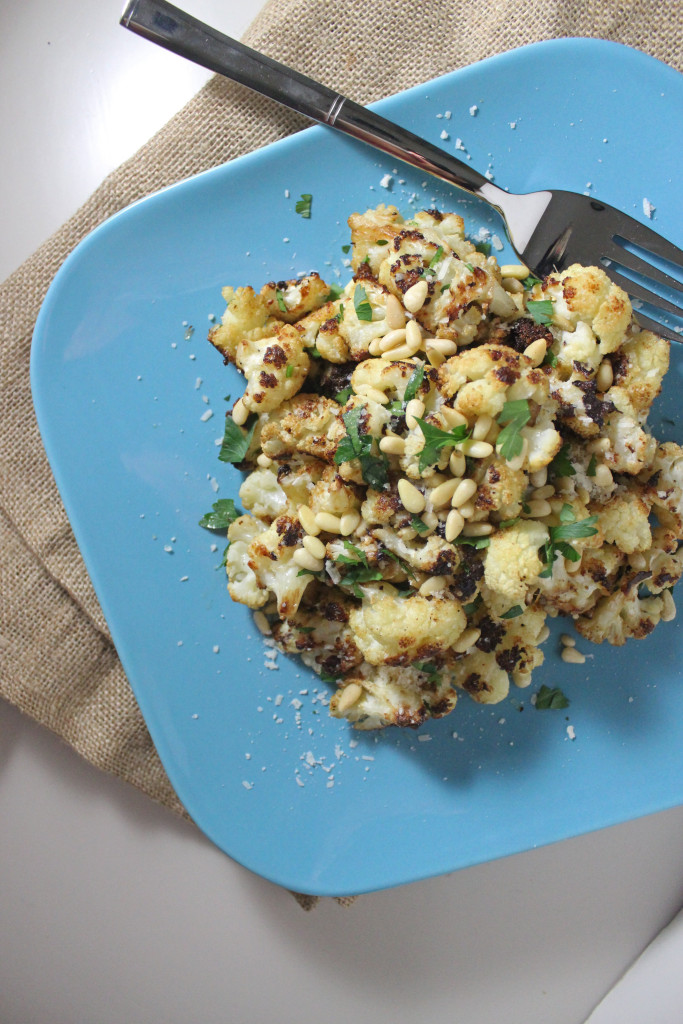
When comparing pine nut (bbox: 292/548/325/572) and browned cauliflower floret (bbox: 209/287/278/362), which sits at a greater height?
browned cauliflower floret (bbox: 209/287/278/362)

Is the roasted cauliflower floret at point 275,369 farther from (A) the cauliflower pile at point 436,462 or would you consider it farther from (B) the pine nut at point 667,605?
(B) the pine nut at point 667,605

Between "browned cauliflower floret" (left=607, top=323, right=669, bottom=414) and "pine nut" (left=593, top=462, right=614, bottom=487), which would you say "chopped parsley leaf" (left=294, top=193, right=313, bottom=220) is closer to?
"browned cauliflower floret" (left=607, top=323, right=669, bottom=414)

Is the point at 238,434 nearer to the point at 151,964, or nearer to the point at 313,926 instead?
the point at 313,926

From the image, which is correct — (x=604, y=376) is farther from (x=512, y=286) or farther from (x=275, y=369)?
(x=275, y=369)

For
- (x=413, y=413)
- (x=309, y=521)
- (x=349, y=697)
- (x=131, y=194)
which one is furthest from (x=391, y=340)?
(x=131, y=194)

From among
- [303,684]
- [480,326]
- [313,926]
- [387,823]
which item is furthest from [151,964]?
[480,326]

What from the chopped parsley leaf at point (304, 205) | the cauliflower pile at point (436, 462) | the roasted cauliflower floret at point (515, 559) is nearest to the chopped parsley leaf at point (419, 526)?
the cauliflower pile at point (436, 462)

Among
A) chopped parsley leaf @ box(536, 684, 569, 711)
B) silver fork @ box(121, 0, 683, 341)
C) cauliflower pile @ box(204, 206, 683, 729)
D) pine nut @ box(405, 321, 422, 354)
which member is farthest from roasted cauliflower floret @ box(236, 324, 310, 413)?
chopped parsley leaf @ box(536, 684, 569, 711)
